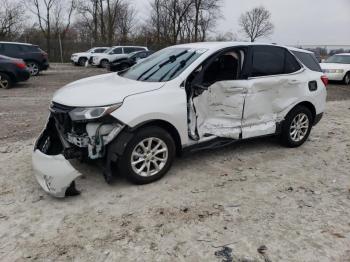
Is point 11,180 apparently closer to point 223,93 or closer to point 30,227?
point 30,227

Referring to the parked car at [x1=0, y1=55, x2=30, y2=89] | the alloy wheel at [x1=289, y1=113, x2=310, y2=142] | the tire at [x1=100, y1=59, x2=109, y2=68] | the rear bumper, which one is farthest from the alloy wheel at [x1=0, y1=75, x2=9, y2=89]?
the rear bumper

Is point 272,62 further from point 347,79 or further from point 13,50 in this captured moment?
point 13,50

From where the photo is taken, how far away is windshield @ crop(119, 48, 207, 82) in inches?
179

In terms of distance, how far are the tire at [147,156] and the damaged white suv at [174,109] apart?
0.01 metres

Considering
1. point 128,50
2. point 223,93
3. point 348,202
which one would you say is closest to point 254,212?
point 348,202

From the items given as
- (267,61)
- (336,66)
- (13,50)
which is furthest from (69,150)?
(13,50)

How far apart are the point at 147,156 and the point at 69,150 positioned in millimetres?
900

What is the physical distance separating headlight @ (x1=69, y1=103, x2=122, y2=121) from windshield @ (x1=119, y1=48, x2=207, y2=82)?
91 cm

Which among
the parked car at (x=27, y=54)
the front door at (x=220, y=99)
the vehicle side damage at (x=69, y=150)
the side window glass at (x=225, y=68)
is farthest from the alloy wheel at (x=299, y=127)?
the parked car at (x=27, y=54)

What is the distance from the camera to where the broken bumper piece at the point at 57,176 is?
3.72m

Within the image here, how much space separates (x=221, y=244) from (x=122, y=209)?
1.14 metres

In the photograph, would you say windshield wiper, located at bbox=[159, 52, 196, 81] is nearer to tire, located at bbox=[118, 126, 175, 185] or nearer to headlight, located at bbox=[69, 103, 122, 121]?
tire, located at bbox=[118, 126, 175, 185]

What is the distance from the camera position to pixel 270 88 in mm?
5199

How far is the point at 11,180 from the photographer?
4.35 m
